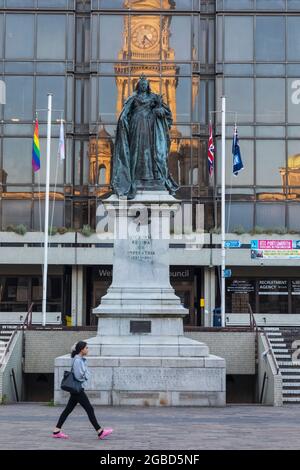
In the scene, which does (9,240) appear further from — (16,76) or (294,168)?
(294,168)

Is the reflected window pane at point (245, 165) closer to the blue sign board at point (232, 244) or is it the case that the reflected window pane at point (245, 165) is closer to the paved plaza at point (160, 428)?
the blue sign board at point (232, 244)

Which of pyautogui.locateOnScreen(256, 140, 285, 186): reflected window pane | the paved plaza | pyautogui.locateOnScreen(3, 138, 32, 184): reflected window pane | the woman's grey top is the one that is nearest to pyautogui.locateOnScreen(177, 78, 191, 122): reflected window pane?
pyautogui.locateOnScreen(256, 140, 285, 186): reflected window pane

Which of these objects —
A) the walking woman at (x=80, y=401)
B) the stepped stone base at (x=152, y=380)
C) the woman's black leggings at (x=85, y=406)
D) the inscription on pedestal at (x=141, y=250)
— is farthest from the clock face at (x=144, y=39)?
the woman's black leggings at (x=85, y=406)

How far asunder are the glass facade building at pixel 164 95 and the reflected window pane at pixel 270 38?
0.06 metres

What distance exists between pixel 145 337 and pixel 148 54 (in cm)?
3061

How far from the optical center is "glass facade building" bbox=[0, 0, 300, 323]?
50.9 metres

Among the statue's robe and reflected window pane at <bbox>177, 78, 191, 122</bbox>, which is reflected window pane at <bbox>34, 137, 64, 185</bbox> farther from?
the statue's robe

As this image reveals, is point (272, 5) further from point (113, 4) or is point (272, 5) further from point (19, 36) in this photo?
point (19, 36)

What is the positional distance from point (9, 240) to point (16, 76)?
982 cm

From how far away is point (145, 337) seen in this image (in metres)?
24.1

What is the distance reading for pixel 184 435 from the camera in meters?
16.0

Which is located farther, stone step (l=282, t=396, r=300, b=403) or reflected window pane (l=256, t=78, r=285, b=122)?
reflected window pane (l=256, t=78, r=285, b=122)

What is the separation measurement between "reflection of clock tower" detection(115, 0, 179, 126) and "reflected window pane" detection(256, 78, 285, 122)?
15.8 ft

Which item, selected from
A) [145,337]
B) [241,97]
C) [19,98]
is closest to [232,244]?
[241,97]
